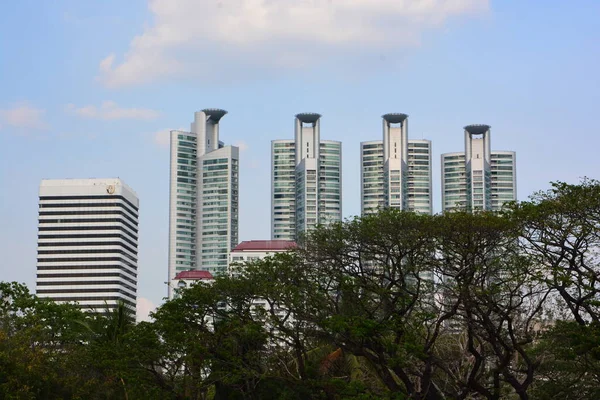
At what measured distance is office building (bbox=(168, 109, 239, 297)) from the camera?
499ft

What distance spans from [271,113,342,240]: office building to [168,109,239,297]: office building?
7.78 m

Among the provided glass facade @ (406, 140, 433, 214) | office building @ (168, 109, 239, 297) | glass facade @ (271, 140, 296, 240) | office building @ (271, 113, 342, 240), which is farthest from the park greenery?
office building @ (168, 109, 239, 297)

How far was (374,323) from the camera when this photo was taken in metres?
Answer: 28.8

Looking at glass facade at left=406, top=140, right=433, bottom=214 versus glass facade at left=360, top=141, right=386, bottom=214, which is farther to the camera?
glass facade at left=406, top=140, right=433, bottom=214

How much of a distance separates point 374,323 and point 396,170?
11694 centimetres

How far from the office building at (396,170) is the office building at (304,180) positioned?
426 cm

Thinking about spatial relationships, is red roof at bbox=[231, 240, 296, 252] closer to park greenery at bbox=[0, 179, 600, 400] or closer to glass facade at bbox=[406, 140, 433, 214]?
glass facade at bbox=[406, 140, 433, 214]

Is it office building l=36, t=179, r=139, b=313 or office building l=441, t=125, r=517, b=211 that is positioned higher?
office building l=441, t=125, r=517, b=211

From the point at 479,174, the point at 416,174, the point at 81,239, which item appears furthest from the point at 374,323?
the point at 81,239

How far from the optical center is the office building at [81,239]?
157 metres

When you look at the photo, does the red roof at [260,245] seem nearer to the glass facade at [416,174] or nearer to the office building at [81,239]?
the glass facade at [416,174]

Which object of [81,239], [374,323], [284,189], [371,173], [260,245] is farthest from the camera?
[81,239]

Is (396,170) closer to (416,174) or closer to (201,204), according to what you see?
(416,174)

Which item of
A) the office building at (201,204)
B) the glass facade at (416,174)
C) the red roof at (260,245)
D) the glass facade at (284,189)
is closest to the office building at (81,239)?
the office building at (201,204)
